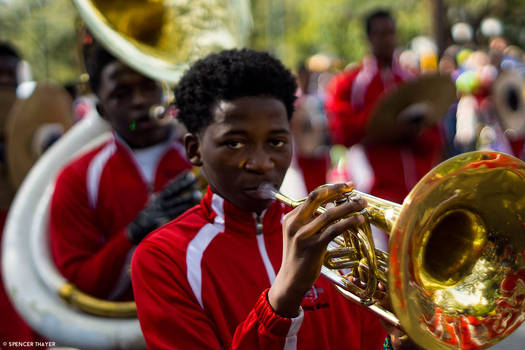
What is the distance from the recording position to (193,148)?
191cm

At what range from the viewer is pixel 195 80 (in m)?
1.91

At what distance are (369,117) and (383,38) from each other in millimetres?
918

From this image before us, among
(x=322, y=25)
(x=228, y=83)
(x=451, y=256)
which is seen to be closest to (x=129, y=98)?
(x=228, y=83)

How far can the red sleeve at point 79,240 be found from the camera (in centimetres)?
260

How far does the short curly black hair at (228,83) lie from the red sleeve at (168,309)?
1.40 ft

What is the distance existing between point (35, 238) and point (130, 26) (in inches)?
43.1

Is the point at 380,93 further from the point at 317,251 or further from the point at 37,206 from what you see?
the point at 317,251

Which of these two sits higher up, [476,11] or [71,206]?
[71,206]

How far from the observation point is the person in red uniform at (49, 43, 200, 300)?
103 inches

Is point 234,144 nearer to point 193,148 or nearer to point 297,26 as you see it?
point 193,148

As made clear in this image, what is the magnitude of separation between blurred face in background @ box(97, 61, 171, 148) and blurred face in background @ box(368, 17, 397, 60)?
2.99 metres

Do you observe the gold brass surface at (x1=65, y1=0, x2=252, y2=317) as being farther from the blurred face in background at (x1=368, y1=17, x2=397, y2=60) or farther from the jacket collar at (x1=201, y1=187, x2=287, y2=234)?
the blurred face in background at (x1=368, y1=17, x2=397, y2=60)

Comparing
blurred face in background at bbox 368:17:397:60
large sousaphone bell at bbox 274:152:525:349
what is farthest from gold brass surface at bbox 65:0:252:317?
blurred face in background at bbox 368:17:397:60

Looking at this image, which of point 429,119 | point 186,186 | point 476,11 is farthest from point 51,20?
point 186,186
